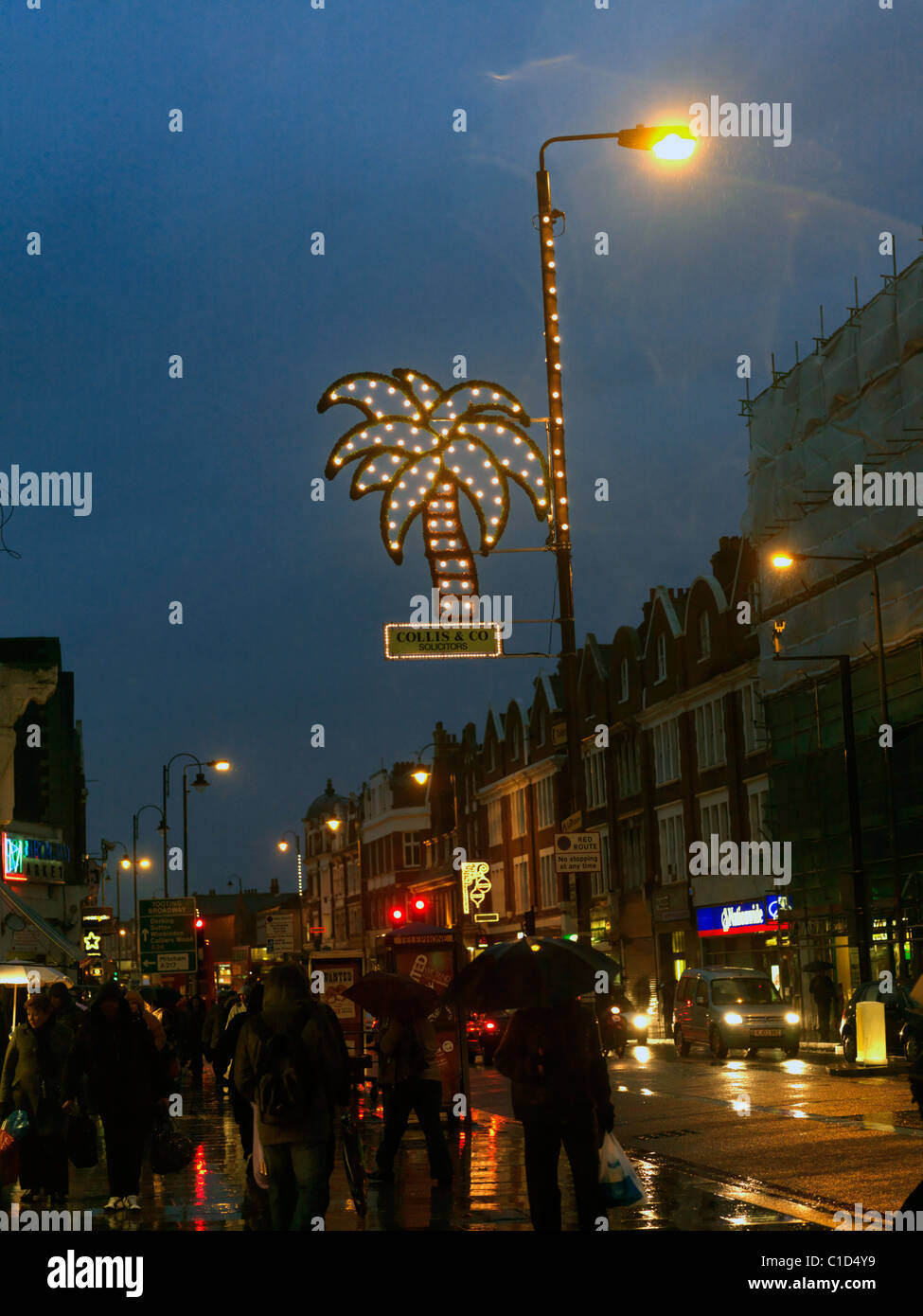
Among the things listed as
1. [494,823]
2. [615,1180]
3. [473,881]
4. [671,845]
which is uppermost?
[494,823]

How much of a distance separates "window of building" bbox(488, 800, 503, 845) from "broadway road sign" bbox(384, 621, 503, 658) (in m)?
62.5

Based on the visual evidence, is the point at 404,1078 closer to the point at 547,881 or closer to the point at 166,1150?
the point at 166,1150

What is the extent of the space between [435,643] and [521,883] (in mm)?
59210

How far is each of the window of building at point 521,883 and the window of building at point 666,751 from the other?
1715cm

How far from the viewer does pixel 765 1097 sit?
2252 centimetres

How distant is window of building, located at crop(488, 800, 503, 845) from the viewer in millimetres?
79750

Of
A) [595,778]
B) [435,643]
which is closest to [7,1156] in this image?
[435,643]

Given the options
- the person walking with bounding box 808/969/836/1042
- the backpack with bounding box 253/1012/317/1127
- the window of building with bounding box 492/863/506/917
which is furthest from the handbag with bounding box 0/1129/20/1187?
the window of building with bounding box 492/863/506/917

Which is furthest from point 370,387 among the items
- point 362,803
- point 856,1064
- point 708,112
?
point 362,803

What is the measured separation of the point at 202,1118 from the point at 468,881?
1500 inches

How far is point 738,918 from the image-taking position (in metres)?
50.0
